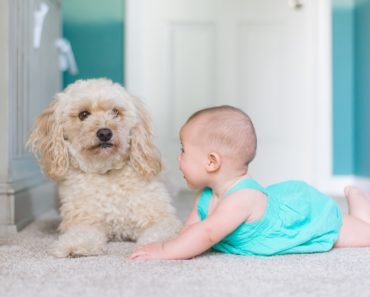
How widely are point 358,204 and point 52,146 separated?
962 millimetres

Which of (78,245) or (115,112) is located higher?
(115,112)

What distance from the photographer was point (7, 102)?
2.22 meters

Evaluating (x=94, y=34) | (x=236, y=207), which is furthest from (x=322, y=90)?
(x=236, y=207)

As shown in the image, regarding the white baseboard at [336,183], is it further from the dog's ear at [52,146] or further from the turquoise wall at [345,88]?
the dog's ear at [52,146]

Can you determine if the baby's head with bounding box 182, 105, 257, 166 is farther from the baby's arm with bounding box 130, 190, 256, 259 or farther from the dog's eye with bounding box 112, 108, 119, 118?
the dog's eye with bounding box 112, 108, 119, 118

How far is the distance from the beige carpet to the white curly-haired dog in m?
0.23

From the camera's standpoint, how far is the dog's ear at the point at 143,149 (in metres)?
1.92

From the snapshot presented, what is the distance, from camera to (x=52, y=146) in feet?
6.31

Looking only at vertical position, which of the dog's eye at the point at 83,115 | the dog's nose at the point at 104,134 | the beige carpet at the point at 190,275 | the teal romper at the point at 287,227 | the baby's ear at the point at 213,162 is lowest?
the beige carpet at the point at 190,275

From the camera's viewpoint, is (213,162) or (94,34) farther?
(94,34)

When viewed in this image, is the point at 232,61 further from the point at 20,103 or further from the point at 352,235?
the point at 352,235

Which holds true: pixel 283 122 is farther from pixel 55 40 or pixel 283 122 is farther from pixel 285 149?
pixel 55 40

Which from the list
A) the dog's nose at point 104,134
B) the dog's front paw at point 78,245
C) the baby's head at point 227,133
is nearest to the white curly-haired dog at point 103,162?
the dog's nose at point 104,134

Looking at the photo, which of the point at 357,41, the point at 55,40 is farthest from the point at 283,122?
the point at 55,40
